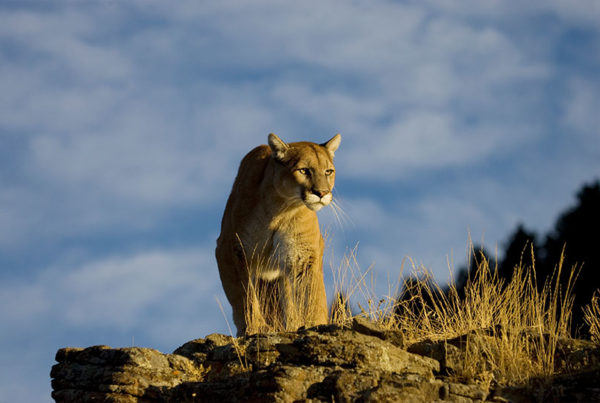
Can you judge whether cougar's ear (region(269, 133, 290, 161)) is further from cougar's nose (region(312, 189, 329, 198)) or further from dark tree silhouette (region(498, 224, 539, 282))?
dark tree silhouette (region(498, 224, 539, 282))

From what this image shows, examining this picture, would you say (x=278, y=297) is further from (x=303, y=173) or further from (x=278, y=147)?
(x=278, y=147)

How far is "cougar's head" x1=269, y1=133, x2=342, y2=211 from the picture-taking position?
10766 millimetres

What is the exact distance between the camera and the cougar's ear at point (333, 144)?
11.8 m

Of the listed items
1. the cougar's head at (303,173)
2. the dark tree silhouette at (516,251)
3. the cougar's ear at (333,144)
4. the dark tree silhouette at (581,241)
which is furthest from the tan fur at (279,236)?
the dark tree silhouette at (516,251)

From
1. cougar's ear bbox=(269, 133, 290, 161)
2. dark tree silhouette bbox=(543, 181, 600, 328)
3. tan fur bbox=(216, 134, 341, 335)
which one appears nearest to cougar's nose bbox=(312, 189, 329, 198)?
tan fur bbox=(216, 134, 341, 335)

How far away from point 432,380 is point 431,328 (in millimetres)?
2845

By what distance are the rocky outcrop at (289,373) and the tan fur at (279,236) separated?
2.89 metres

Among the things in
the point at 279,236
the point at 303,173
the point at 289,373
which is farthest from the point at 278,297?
the point at 289,373

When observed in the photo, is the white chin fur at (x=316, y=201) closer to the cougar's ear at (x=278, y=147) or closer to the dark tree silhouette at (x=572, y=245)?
the cougar's ear at (x=278, y=147)

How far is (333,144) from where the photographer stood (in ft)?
38.7

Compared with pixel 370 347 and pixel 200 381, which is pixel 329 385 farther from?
pixel 200 381

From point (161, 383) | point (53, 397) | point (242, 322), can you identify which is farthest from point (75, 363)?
point (242, 322)

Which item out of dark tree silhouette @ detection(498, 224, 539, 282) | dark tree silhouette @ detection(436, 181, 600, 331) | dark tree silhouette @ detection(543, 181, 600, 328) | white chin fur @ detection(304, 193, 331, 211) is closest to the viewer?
white chin fur @ detection(304, 193, 331, 211)

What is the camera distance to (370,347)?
6.88 metres
